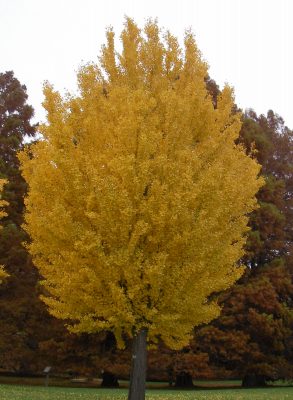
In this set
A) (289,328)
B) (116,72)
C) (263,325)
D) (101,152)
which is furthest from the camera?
(289,328)

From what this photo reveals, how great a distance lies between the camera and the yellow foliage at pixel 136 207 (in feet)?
27.9

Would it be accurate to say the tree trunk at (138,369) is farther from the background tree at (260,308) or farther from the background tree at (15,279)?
the background tree at (260,308)

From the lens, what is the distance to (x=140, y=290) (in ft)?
29.1

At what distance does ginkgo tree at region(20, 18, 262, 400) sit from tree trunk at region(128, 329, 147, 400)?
2 cm

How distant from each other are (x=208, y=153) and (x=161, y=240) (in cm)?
228

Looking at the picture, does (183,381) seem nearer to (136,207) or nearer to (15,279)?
(15,279)

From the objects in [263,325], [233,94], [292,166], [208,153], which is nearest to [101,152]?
[208,153]

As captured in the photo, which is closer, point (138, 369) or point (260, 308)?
point (138, 369)

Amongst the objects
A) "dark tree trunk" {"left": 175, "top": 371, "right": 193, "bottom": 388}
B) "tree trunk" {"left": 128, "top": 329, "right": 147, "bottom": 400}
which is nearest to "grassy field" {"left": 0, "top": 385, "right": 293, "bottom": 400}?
"tree trunk" {"left": 128, "top": 329, "right": 147, "bottom": 400}

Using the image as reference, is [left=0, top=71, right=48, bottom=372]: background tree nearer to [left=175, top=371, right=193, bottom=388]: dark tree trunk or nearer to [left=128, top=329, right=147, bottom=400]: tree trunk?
[left=175, top=371, right=193, bottom=388]: dark tree trunk

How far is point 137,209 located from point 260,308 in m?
17.4

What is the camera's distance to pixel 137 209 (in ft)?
28.0

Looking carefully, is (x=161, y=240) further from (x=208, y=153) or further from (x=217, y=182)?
(x=208, y=153)

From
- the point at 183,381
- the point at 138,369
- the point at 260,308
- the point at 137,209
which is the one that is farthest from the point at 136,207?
the point at 183,381
